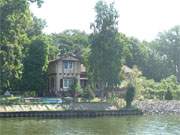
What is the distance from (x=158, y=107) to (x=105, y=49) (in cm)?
1088

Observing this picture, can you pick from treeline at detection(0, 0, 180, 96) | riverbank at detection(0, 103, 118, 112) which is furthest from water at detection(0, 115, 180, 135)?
treeline at detection(0, 0, 180, 96)

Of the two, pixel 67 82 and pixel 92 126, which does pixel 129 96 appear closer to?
pixel 67 82

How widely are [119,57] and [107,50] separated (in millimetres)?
1916

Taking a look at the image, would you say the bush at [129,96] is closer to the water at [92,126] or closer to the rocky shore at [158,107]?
the rocky shore at [158,107]

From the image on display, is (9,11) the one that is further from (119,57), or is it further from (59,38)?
(59,38)

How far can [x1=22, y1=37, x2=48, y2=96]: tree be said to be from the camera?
7319 cm

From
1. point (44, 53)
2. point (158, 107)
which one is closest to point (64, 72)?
point (44, 53)

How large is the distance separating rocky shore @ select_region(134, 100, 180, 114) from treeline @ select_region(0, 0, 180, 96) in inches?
215

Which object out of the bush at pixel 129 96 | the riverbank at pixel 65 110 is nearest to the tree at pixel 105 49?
the bush at pixel 129 96

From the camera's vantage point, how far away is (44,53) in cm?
7450

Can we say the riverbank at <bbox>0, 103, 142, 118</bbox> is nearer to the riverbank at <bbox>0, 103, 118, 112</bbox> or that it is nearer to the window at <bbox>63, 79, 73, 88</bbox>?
the riverbank at <bbox>0, 103, 118, 112</bbox>

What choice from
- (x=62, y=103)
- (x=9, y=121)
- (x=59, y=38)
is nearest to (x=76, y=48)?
(x=59, y=38)

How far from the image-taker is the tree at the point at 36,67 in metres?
73.2

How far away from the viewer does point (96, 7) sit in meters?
69.6
